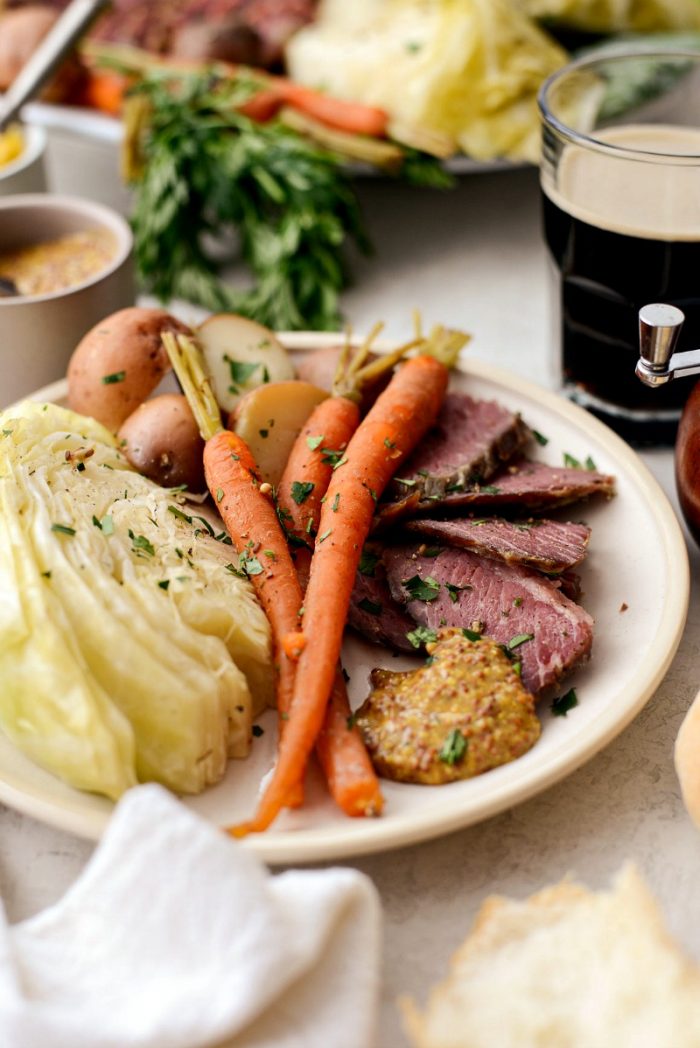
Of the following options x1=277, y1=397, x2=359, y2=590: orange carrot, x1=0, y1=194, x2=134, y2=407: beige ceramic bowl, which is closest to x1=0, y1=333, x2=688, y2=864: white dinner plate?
x1=277, y1=397, x2=359, y2=590: orange carrot

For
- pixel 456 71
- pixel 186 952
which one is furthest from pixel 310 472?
pixel 456 71

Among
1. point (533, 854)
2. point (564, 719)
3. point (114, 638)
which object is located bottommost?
point (533, 854)

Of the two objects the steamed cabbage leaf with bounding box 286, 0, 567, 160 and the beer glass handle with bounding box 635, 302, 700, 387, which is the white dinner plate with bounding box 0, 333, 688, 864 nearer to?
the beer glass handle with bounding box 635, 302, 700, 387

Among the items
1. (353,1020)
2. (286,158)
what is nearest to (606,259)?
(286,158)

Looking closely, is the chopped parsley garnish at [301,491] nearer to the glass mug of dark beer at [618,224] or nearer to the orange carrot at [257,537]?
the orange carrot at [257,537]

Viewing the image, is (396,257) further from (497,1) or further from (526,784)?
(526,784)

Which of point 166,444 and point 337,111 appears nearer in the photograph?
point 166,444

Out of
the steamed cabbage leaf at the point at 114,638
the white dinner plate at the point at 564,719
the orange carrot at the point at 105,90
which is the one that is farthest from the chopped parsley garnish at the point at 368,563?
the orange carrot at the point at 105,90

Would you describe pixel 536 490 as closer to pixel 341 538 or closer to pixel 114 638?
pixel 341 538
